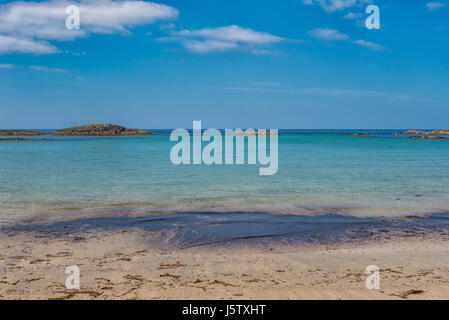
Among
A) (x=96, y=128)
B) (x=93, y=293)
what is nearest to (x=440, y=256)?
(x=93, y=293)

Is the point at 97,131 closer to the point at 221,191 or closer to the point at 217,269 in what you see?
the point at 221,191

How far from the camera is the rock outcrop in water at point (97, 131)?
358 ft

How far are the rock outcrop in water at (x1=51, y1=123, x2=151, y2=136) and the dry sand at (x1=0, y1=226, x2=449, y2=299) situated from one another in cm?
10664

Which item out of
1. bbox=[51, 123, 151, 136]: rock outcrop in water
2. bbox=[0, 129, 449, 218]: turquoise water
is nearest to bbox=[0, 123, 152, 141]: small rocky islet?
bbox=[51, 123, 151, 136]: rock outcrop in water

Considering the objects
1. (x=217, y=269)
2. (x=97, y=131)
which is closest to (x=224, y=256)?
(x=217, y=269)

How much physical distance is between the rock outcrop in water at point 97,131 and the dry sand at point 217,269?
10664 centimetres

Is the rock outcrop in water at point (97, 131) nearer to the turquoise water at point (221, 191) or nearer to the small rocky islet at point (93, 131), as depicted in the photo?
the small rocky islet at point (93, 131)

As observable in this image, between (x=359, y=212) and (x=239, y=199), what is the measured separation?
15.1 feet

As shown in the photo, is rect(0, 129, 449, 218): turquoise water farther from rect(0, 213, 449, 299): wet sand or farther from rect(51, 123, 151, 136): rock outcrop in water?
rect(51, 123, 151, 136): rock outcrop in water

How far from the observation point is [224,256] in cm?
804

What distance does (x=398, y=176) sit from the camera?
2202 centimetres

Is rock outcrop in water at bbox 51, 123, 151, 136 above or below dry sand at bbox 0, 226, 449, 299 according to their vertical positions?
above

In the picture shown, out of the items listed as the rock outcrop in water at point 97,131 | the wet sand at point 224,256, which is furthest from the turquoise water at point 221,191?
the rock outcrop in water at point 97,131

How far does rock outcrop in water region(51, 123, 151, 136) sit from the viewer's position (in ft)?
358
